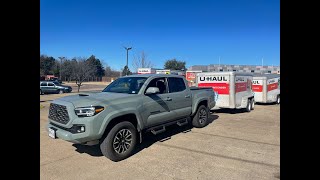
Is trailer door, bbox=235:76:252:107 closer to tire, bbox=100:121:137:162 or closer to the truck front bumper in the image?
tire, bbox=100:121:137:162

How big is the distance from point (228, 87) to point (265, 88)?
565cm

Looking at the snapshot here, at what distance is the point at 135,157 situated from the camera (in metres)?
5.17

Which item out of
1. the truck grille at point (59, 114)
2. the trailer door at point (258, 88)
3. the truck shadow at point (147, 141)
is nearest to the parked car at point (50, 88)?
the trailer door at point (258, 88)

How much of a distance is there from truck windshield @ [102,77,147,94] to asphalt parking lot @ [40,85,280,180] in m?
1.48

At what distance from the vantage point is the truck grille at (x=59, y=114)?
4840 mm

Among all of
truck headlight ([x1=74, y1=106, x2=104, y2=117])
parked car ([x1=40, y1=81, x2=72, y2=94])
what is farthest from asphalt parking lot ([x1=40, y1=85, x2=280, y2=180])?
parked car ([x1=40, y1=81, x2=72, y2=94])

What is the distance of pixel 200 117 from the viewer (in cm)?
806

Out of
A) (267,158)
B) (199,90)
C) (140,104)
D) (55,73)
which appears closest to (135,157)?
(140,104)

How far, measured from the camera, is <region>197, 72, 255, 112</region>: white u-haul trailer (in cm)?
1106

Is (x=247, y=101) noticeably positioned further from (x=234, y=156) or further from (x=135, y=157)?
(x=135, y=157)

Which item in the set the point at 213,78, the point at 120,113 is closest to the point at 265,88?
the point at 213,78
